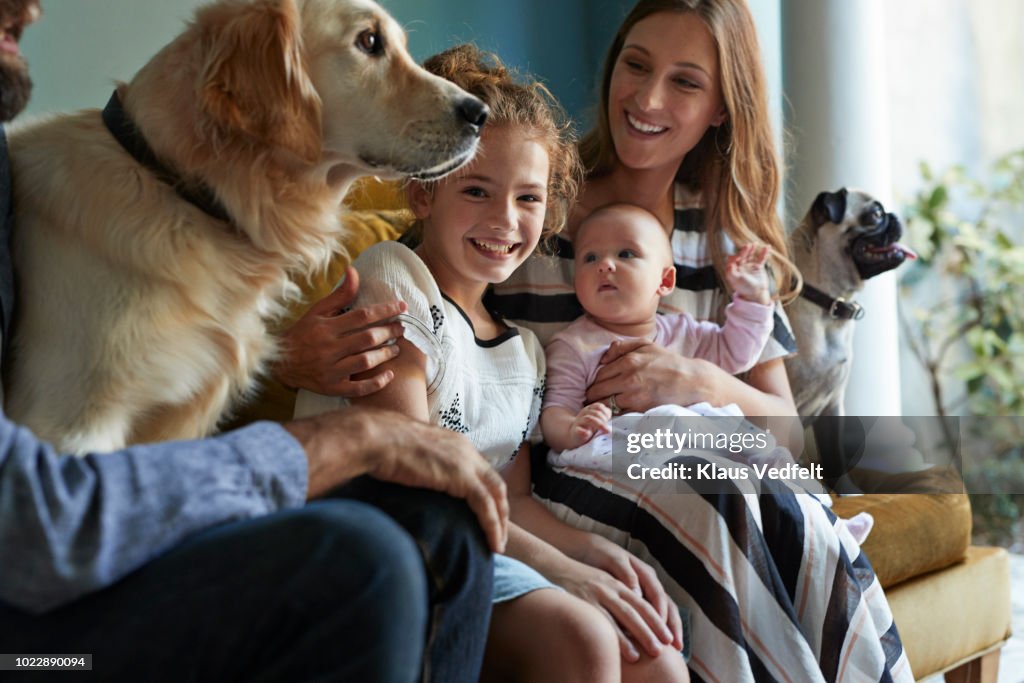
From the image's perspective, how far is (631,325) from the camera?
5.62 feet

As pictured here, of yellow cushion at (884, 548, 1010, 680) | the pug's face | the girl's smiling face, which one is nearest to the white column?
the pug's face

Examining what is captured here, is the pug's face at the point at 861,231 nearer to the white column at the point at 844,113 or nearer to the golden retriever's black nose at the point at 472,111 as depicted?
the white column at the point at 844,113

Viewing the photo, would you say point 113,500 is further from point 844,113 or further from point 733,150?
point 844,113

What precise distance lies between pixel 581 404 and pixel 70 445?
2.71 ft

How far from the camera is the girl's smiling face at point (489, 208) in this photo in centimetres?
144

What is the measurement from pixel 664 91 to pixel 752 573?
0.93 metres

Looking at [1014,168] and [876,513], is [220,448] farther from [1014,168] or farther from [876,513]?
[1014,168]

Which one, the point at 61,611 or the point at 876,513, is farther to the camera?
the point at 876,513

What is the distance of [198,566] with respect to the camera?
0.74 metres

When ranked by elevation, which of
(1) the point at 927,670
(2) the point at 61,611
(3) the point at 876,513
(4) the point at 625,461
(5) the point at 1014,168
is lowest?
(1) the point at 927,670

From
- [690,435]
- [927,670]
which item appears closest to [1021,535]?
[927,670]

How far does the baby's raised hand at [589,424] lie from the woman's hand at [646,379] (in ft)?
0.30

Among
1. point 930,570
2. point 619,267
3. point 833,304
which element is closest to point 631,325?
point 619,267

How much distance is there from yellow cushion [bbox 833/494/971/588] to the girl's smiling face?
888mm
